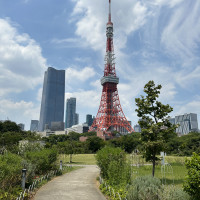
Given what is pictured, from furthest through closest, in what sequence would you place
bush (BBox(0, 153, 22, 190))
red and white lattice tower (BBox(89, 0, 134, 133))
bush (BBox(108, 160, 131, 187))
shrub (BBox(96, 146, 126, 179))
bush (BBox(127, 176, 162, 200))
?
red and white lattice tower (BBox(89, 0, 134, 133)), shrub (BBox(96, 146, 126, 179)), bush (BBox(108, 160, 131, 187)), bush (BBox(0, 153, 22, 190)), bush (BBox(127, 176, 162, 200))

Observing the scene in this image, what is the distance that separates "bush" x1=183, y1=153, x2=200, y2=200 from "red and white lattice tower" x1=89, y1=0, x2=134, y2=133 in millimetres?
70321

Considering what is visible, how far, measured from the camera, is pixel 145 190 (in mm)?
7828

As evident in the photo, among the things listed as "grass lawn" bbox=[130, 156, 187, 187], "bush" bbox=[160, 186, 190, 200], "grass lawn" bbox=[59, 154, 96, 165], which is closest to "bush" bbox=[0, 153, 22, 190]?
"bush" bbox=[160, 186, 190, 200]

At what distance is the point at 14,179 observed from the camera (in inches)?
382

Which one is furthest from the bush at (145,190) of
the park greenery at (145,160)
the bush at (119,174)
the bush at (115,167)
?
the bush at (115,167)

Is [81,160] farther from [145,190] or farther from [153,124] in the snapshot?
[145,190]

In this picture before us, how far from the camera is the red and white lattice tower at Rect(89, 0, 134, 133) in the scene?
79562 mm

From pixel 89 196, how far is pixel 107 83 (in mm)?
74891

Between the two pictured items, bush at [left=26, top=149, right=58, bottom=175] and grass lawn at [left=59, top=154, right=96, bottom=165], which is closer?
bush at [left=26, top=149, right=58, bottom=175]

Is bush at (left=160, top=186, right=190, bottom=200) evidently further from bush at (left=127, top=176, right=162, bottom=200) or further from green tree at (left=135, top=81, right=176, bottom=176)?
green tree at (left=135, top=81, right=176, bottom=176)

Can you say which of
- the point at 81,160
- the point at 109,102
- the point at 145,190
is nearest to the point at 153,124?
the point at 145,190

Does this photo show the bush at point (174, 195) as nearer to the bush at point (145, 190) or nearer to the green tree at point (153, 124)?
the bush at point (145, 190)

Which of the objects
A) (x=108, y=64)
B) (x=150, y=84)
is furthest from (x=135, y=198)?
(x=108, y=64)

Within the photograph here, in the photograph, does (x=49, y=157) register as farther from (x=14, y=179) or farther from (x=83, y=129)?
(x=83, y=129)
